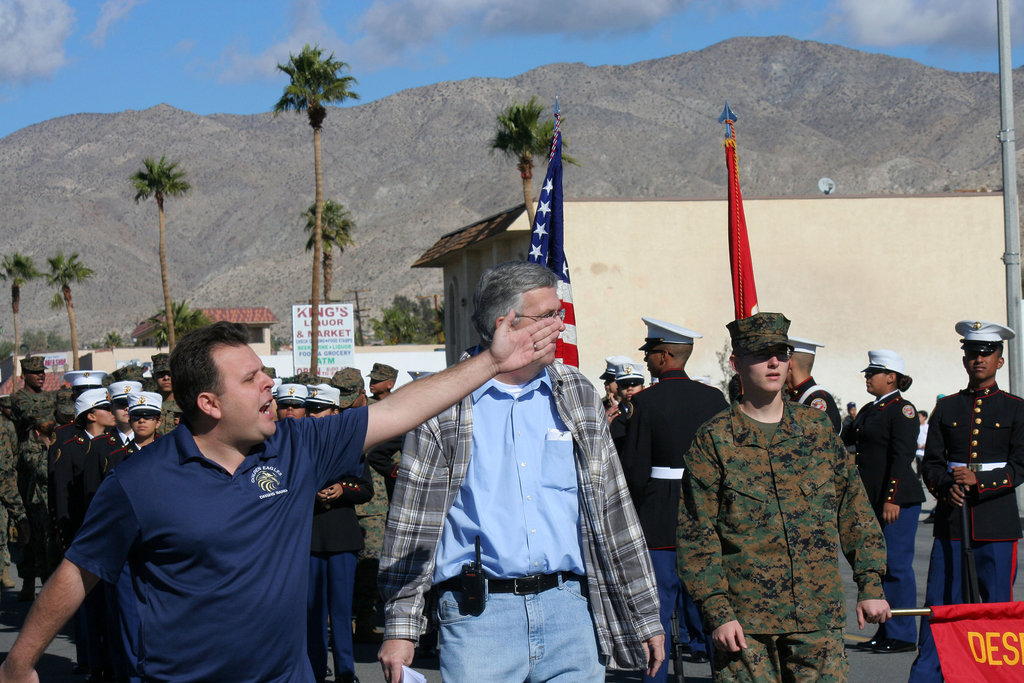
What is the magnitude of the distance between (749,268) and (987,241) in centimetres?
2937

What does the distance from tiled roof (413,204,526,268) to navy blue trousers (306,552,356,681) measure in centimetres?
2549

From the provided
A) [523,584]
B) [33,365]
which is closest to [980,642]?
[523,584]

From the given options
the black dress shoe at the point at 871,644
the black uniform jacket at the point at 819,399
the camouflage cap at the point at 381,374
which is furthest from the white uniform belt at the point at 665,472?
the camouflage cap at the point at 381,374

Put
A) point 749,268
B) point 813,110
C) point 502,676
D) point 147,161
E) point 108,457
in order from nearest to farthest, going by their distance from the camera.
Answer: point 502,676 < point 108,457 < point 749,268 < point 147,161 < point 813,110

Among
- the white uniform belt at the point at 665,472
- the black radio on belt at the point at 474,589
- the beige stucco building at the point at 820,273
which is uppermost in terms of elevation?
the beige stucco building at the point at 820,273

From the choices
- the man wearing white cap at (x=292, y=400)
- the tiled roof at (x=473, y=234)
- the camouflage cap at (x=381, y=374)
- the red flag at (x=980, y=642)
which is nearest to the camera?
the red flag at (x=980, y=642)

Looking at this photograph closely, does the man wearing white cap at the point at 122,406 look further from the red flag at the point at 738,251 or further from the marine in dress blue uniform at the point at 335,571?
the red flag at the point at 738,251

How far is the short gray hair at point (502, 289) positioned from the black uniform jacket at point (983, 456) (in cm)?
406

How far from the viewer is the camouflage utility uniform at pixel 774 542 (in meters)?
4.77

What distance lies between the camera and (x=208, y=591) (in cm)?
343

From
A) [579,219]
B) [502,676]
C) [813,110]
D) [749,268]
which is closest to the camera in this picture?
[502,676]

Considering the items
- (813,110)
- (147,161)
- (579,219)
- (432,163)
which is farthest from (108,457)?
(813,110)

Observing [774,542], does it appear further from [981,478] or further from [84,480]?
[84,480]

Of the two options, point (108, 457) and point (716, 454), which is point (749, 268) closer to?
point (716, 454)
